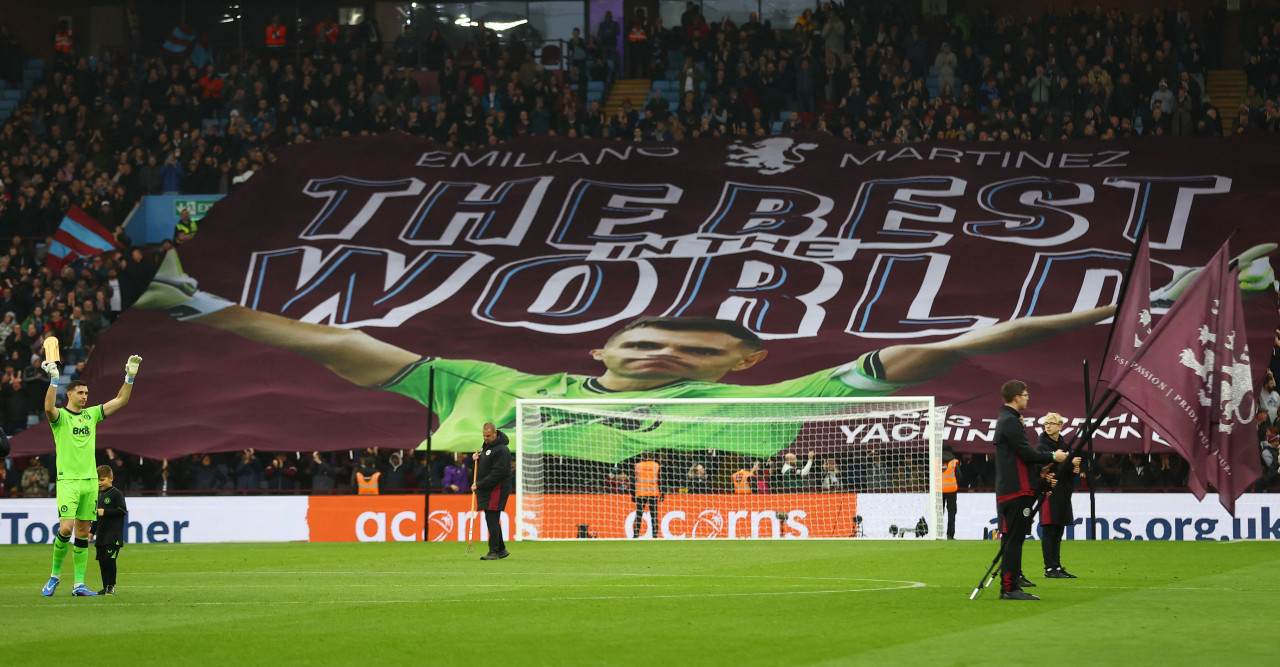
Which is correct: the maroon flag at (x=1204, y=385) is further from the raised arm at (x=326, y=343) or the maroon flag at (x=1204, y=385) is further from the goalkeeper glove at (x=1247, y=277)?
the raised arm at (x=326, y=343)

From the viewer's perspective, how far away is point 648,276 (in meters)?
33.2

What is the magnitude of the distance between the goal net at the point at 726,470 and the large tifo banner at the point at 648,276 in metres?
0.63

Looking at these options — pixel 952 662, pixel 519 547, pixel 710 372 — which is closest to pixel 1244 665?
pixel 952 662

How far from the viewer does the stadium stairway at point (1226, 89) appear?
3894 cm

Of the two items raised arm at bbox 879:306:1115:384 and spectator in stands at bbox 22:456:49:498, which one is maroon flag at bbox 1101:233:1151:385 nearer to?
raised arm at bbox 879:306:1115:384

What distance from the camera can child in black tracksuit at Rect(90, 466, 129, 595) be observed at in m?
16.2

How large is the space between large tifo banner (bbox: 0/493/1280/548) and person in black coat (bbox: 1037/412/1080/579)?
9364 millimetres

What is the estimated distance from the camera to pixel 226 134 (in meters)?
39.7

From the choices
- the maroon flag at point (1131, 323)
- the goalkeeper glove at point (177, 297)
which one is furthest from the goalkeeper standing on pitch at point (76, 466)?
the goalkeeper glove at point (177, 297)

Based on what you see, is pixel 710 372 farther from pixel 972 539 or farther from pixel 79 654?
pixel 79 654

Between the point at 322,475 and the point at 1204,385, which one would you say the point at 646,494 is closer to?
the point at 322,475

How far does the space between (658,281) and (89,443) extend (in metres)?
18.5

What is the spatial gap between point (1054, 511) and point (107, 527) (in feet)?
33.1

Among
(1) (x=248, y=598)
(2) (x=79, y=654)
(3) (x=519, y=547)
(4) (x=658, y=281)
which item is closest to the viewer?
(2) (x=79, y=654)
